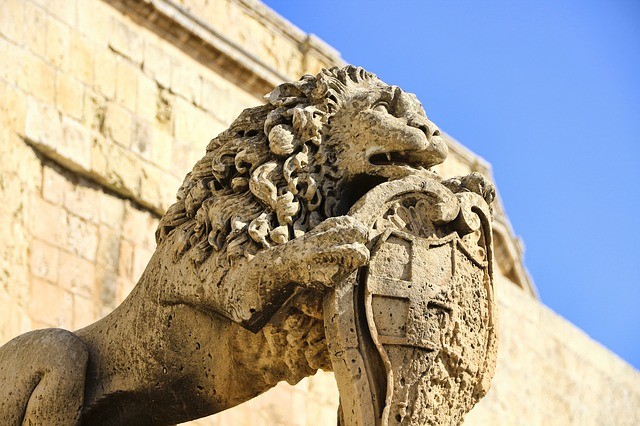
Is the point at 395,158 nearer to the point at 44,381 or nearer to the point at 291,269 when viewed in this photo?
the point at 291,269

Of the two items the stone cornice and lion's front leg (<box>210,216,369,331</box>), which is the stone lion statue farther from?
the stone cornice

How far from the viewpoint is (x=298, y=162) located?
16.9 feet

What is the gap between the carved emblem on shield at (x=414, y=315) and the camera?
15.6 feet

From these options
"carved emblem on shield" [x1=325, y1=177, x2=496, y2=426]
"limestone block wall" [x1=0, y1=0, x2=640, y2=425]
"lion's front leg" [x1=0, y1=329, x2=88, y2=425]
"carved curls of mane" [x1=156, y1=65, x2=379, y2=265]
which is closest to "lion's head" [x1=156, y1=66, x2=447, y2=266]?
"carved curls of mane" [x1=156, y1=65, x2=379, y2=265]

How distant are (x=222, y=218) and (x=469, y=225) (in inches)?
31.3

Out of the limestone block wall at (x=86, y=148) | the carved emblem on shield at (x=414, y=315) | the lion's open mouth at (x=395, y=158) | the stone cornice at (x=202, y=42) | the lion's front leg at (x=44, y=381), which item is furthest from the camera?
the stone cornice at (x=202, y=42)

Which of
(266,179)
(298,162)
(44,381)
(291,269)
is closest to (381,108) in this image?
(298,162)

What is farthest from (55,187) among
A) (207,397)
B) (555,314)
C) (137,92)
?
→ (555,314)

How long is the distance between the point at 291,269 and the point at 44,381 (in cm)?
105

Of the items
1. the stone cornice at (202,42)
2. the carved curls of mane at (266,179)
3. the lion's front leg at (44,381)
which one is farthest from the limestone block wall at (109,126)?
the carved curls of mane at (266,179)

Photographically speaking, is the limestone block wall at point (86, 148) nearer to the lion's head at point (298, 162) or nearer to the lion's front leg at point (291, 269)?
the lion's head at point (298, 162)

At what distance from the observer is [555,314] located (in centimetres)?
1316

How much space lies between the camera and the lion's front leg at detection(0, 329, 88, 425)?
5297 mm

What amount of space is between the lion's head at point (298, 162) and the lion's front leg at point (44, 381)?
524 mm
